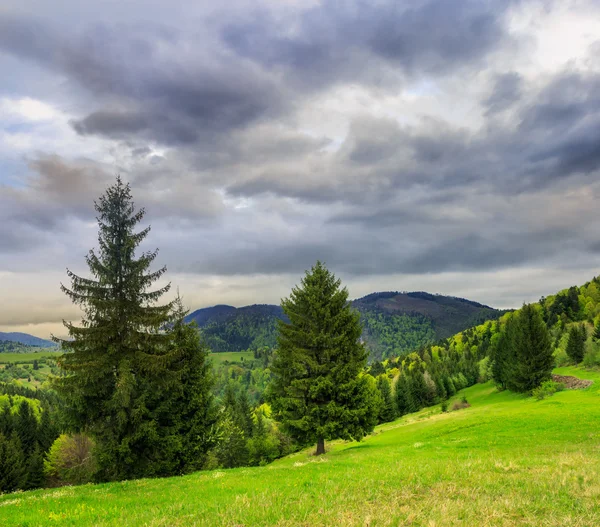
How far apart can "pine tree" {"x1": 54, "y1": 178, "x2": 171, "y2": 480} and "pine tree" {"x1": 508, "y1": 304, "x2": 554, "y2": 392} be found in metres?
59.9

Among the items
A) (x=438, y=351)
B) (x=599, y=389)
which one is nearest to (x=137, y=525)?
(x=599, y=389)

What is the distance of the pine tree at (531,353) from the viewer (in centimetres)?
5931

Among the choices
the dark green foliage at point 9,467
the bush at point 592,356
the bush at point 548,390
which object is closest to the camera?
the bush at point 548,390

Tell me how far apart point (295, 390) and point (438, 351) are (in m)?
168

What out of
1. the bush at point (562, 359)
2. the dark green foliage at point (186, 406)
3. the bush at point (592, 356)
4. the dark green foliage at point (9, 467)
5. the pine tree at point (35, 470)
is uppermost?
the dark green foliage at point (186, 406)

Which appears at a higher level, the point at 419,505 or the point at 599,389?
the point at 419,505

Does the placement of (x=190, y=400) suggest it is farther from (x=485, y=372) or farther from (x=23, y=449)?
(x=485, y=372)

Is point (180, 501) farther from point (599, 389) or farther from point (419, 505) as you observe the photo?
point (599, 389)

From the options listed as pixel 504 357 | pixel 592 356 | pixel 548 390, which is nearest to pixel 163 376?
pixel 548 390

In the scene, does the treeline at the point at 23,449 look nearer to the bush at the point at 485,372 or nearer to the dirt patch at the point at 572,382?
the dirt patch at the point at 572,382

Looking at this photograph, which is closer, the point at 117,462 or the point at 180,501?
the point at 180,501

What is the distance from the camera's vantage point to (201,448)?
25250mm

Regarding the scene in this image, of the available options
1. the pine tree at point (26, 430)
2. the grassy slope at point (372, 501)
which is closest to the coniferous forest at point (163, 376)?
the grassy slope at point (372, 501)

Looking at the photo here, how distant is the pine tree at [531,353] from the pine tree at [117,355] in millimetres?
59905
